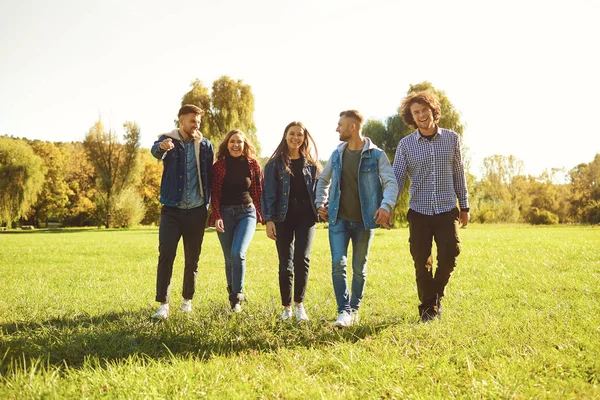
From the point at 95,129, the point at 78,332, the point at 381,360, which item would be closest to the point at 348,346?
the point at 381,360

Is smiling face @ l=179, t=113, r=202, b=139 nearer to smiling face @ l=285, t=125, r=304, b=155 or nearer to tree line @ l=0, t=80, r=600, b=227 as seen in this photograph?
smiling face @ l=285, t=125, r=304, b=155

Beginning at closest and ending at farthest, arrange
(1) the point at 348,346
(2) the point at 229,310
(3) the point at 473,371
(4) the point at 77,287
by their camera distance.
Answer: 1. (3) the point at 473,371
2. (1) the point at 348,346
3. (2) the point at 229,310
4. (4) the point at 77,287

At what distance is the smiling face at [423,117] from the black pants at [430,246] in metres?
0.90

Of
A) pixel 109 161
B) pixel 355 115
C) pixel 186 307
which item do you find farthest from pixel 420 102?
pixel 109 161

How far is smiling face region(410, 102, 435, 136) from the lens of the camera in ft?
15.8

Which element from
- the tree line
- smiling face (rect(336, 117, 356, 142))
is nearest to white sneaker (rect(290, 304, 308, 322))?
smiling face (rect(336, 117, 356, 142))

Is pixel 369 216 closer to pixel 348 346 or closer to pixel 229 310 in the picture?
pixel 348 346

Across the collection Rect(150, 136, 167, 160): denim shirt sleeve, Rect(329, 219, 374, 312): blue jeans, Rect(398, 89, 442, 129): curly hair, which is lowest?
Rect(329, 219, 374, 312): blue jeans

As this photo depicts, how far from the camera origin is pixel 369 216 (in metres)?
4.59

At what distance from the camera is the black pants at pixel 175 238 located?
16.6ft

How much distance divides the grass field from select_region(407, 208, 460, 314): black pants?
0.34m

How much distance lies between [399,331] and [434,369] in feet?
3.03

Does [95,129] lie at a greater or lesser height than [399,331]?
greater

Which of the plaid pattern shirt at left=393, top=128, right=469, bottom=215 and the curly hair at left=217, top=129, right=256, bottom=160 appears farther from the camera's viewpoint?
the curly hair at left=217, top=129, right=256, bottom=160
